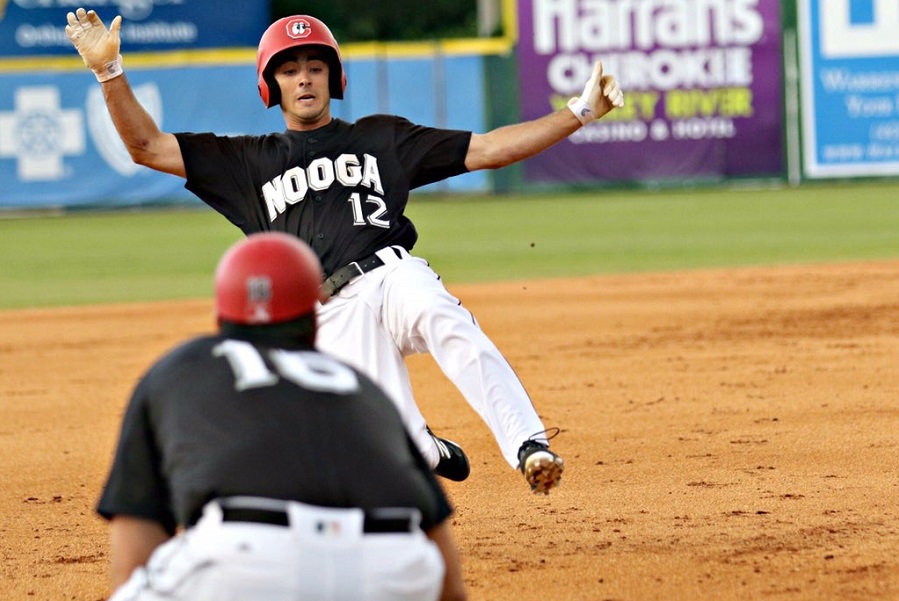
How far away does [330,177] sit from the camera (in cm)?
491

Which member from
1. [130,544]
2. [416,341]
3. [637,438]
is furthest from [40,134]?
[130,544]

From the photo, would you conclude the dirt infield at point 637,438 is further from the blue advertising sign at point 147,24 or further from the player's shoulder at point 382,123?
the blue advertising sign at point 147,24

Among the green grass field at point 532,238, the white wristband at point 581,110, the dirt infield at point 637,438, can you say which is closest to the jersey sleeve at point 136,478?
the dirt infield at point 637,438

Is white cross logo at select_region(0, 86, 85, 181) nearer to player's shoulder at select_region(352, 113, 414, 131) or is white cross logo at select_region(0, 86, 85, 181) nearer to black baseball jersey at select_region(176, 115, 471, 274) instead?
black baseball jersey at select_region(176, 115, 471, 274)

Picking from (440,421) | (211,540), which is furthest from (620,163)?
(211,540)

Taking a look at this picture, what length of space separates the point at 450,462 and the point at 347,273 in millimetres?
877

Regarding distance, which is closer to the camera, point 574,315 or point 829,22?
point 574,315

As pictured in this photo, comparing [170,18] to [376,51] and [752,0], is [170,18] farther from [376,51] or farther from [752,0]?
[752,0]

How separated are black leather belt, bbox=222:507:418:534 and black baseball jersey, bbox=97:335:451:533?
0.02m

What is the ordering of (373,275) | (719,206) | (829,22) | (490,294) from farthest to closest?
(829,22), (719,206), (490,294), (373,275)

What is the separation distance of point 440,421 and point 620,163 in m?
15.3

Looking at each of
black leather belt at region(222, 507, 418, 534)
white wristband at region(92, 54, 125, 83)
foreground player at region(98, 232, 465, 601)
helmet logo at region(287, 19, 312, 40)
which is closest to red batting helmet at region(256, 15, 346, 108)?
helmet logo at region(287, 19, 312, 40)

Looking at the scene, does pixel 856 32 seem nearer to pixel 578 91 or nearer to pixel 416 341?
pixel 578 91

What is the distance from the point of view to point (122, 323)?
36.8 feet
